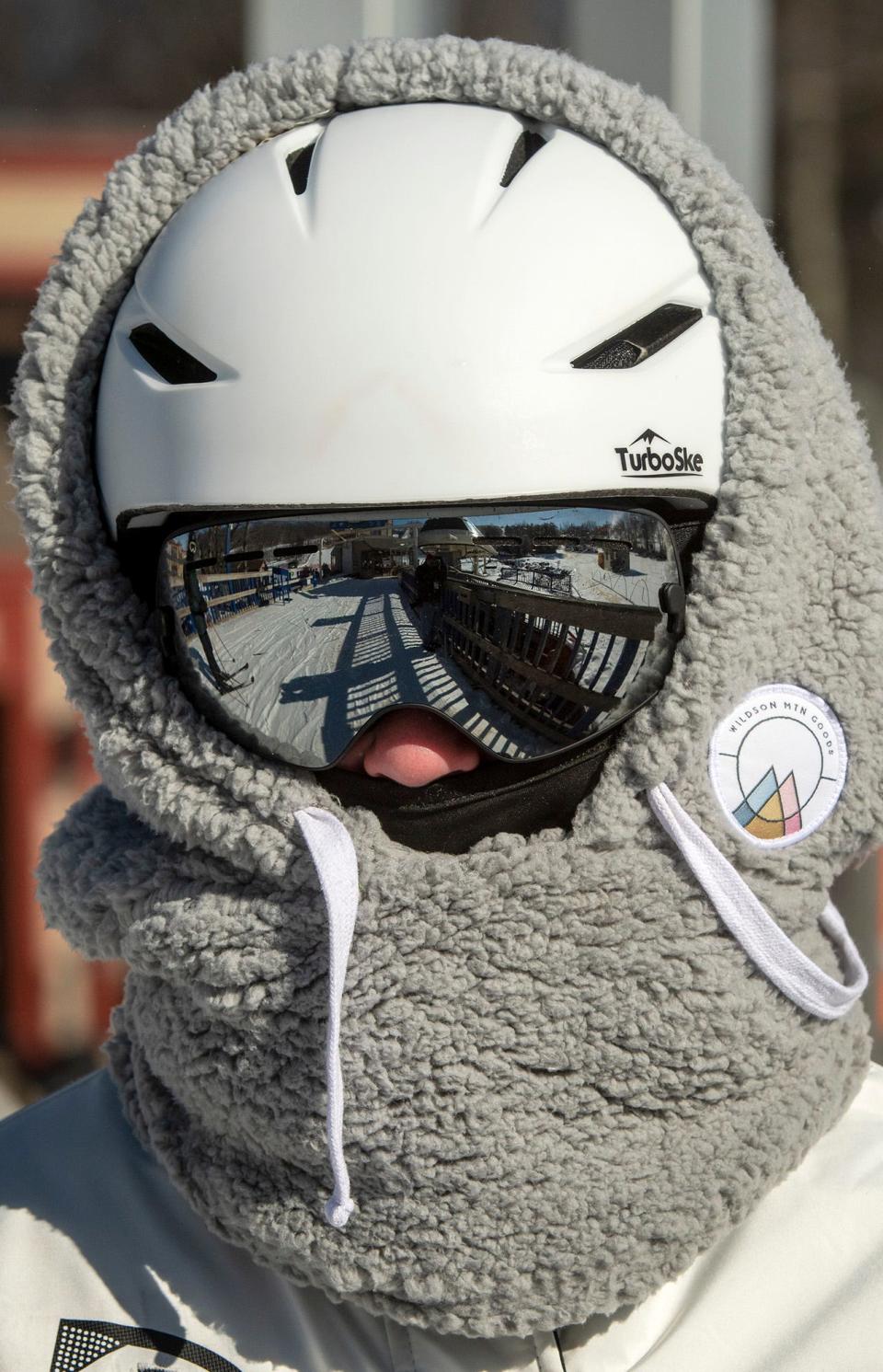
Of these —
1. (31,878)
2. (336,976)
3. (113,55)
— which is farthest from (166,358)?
(113,55)

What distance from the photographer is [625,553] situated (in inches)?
52.0

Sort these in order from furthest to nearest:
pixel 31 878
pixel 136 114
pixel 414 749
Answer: pixel 136 114 → pixel 31 878 → pixel 414 749

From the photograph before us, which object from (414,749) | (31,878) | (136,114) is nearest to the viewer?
(414,749)

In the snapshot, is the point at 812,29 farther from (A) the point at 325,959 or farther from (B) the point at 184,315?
(A) the point at 325,959

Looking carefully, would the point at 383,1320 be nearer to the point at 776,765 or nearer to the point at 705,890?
the point at 705,890

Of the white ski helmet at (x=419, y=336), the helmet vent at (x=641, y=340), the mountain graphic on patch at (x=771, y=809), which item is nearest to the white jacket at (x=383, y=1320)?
the mountain graphic on patch at (x=771, y=809)

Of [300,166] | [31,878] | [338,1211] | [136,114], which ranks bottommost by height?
[31,878]

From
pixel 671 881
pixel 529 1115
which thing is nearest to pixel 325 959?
pixel 529 1115

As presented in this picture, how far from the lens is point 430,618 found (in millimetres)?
1317

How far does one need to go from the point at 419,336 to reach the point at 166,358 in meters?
0.29

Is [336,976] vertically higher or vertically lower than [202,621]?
lower

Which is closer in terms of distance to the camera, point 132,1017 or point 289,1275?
point 289,1275

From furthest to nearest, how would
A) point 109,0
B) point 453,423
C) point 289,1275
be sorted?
1. point 109,0
2. point 289,1275
3. point 453,423

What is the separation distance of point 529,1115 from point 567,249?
88cm
